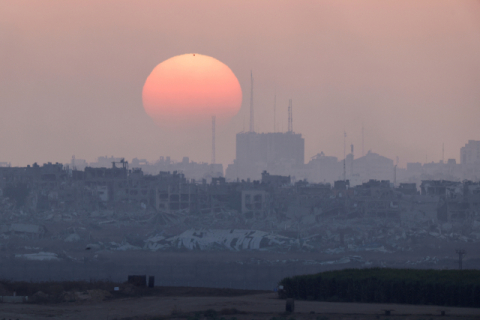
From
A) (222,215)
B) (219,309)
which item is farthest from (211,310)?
(222,215)

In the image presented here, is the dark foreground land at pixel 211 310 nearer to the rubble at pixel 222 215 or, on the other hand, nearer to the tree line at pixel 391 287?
the tree line at pixel 391 287

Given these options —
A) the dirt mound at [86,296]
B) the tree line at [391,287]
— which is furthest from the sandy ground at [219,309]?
the tree line at [391,287]

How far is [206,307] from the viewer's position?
2445 cm

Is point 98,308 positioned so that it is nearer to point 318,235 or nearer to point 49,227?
point 318,235

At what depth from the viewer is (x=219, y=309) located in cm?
2392

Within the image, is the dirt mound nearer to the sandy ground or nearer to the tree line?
the sandy ground

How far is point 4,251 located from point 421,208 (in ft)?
240

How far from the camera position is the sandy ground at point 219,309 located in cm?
2209

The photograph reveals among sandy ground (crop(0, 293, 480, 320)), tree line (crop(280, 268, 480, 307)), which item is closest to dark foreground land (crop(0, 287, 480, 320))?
sandy ground (crop(0, 293, 480, 320))

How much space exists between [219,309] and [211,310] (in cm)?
90

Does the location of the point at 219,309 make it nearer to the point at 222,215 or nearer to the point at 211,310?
the point at 211,310

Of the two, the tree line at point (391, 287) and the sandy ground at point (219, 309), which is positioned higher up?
the tree line at point (391, 287)

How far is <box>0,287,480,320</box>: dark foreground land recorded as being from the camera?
72.4 ft

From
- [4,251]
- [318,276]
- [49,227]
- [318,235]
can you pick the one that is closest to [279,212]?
[318,235]
